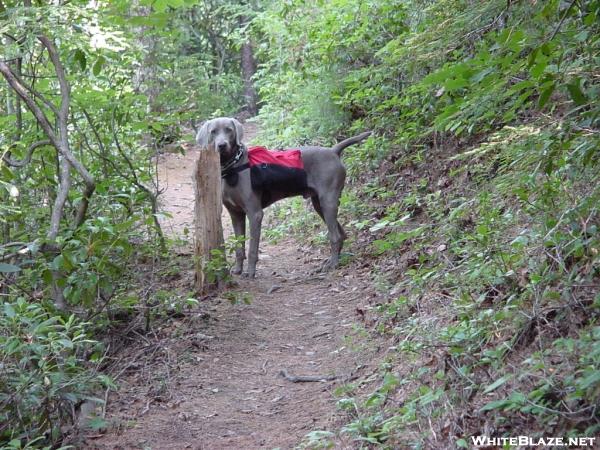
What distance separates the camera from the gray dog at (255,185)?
838 centimetres

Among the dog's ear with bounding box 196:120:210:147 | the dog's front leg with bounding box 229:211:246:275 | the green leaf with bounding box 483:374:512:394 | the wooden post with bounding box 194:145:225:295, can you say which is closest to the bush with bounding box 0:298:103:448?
the green leaf with bounding box 483:374:512:394

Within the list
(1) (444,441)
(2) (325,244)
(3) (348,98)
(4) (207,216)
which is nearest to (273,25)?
(3) (348,98)

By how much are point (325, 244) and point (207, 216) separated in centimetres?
256

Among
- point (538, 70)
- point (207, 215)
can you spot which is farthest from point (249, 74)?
point (538, 70)

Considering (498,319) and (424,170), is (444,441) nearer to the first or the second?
(498,319)

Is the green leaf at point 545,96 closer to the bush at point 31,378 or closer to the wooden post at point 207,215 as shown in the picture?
the bush at point 31,378

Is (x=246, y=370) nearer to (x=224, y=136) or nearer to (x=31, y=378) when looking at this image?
(x=31, y=378)

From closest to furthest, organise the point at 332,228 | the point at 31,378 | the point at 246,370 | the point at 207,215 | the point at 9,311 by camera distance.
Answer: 1. the point at 9,311
2. the point at 31,378
3. the point at 246,370
4. the point at 207,215
5. the point at 332,228

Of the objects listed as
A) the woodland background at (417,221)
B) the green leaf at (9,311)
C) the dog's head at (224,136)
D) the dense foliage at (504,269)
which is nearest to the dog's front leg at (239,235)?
the dog's head at (224,136)

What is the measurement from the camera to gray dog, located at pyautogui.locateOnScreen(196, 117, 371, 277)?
27.5 ft

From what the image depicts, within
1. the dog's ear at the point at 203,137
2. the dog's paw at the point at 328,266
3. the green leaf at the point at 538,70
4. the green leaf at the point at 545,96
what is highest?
the green leaf at the point at 538,70

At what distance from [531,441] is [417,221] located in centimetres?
513

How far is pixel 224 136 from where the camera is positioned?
8.34m

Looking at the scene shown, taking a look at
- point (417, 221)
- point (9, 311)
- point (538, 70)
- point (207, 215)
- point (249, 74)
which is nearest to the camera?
point (538, 70)
